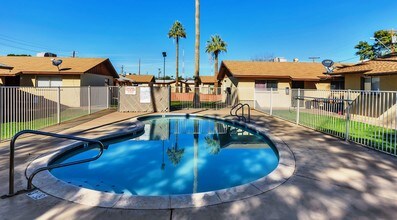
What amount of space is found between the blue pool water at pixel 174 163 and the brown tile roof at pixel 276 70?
1128 centimetres

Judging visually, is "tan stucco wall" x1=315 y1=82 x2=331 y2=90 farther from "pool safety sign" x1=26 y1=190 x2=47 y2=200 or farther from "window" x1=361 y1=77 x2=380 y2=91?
"pool safety sign" x1=26 y1=190 x2=47 y2=200

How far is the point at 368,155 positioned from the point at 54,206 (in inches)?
258

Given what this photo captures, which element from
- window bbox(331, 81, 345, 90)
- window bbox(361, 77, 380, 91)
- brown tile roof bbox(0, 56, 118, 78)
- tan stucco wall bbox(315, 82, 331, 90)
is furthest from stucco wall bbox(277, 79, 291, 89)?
brown tile roof bbox(0, 56, 118, 78)

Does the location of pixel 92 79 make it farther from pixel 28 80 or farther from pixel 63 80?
pixel 28 80

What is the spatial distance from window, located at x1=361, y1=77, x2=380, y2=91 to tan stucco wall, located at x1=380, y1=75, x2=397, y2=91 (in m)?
0.34

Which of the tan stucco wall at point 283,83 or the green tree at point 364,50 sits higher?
the green tree at point 364,50

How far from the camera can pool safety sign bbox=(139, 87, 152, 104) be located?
17277mm

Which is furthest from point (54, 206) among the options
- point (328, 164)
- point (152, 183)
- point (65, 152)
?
point (328, 164)

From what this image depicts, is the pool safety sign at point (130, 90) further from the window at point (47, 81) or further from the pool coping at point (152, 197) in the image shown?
the pool coping at point (152, 197)

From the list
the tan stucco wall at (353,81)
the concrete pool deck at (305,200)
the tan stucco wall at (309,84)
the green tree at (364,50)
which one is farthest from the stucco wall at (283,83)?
the green tree at (364,50)

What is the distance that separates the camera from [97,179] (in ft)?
19.0

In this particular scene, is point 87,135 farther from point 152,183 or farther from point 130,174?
point 152,183

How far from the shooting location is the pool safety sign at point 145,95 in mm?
17277

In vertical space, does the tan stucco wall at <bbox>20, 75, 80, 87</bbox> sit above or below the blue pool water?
above
